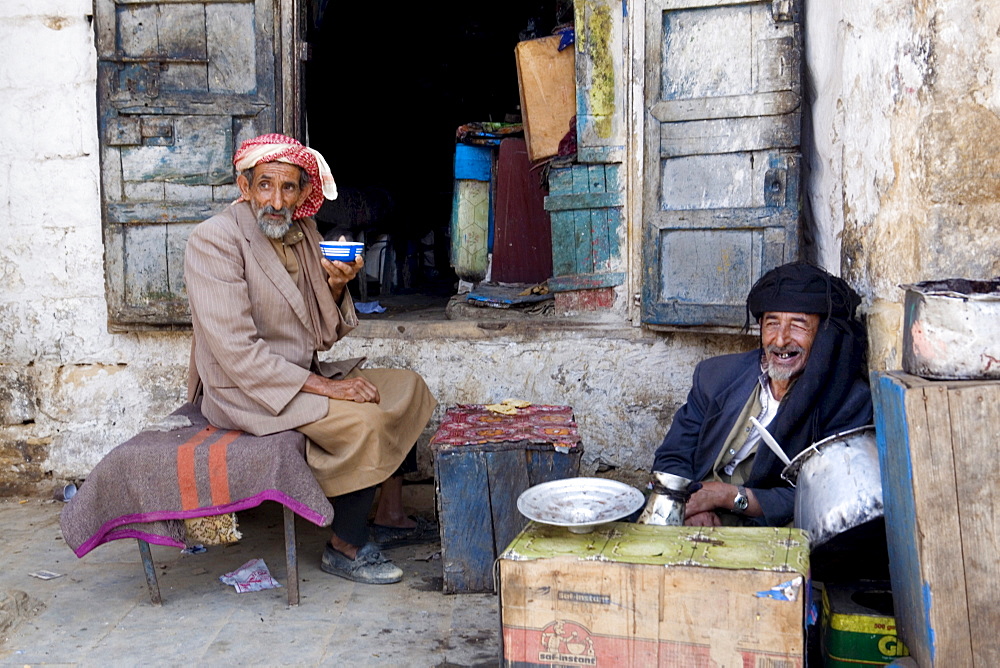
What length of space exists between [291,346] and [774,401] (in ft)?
6.02

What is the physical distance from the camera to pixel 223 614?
3379 millimetres

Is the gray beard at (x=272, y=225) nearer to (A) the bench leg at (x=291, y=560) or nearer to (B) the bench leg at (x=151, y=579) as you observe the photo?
(A) the bench leg at (x=291, y=560)

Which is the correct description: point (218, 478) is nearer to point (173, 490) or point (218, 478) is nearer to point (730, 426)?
point (173, 490)

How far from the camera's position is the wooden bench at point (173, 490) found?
3309mm

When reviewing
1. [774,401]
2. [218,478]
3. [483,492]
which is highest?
[774,401]

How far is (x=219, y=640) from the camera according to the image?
3166mm

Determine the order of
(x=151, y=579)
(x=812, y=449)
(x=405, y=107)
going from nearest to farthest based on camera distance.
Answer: (x=812, y=449)
(x=151, y=579)
(x=405, y=107)

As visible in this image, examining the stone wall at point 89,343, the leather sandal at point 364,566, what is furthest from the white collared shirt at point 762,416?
the leather sandal at point 364,566

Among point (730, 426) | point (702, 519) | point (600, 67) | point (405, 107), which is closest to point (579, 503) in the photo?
point (702, 519)

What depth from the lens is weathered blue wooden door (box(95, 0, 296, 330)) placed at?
4.44m

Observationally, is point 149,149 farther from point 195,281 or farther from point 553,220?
point 553,220

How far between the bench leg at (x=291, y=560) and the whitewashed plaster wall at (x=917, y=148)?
2.10 meters

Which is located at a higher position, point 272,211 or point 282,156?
point 282,156

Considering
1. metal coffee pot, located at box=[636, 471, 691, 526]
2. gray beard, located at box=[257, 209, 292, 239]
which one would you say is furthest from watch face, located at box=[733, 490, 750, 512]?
gray beard, located at box=[257, 209, 292, 239]
